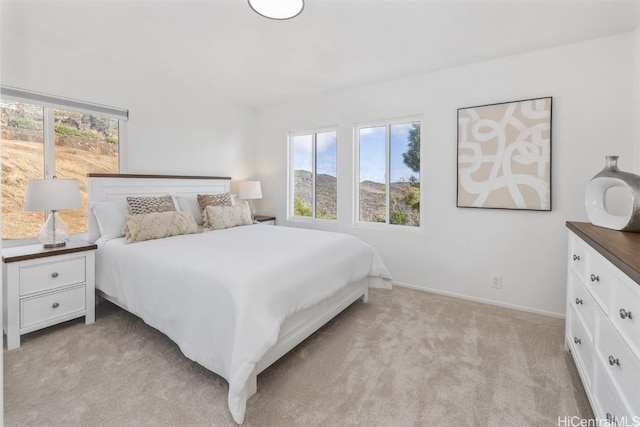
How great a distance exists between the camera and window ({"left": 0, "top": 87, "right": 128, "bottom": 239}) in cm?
273

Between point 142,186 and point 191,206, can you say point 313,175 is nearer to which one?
point 191,206

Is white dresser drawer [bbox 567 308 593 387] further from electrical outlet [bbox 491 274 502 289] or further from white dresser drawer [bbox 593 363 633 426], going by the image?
electrical outlet [bbox 491 274 502 289]

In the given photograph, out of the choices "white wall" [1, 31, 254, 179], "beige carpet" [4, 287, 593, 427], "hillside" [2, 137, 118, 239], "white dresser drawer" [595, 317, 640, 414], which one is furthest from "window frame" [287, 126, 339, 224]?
"white dresser drawer" [595, 317, 640, 414]

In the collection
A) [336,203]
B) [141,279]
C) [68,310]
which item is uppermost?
[336,203]

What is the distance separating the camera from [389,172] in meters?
3.80

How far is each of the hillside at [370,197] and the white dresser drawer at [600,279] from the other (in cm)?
192

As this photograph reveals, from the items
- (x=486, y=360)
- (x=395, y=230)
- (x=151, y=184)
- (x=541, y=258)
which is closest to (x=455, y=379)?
(x=486, y=360)

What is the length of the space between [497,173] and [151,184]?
353 centimetres

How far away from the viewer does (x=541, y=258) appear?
2879mm

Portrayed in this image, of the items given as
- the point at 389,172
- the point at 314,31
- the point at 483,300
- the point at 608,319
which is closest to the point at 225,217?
the point at 389,172

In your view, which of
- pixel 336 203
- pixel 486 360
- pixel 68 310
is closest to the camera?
pixel 486 360

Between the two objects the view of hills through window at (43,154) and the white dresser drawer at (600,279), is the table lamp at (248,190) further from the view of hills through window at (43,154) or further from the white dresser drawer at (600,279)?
the white dresser drawer at (600,279)

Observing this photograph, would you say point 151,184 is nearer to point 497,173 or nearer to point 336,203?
point 336,203

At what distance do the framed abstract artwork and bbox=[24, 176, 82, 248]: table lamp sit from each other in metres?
3.45
